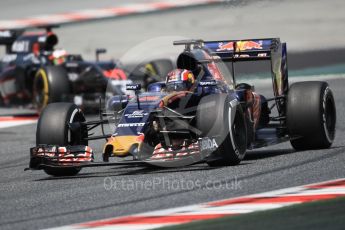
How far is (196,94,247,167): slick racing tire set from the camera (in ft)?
34.0

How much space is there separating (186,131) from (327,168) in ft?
4.89

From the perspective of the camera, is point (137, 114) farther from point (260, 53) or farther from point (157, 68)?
point (157, 68)

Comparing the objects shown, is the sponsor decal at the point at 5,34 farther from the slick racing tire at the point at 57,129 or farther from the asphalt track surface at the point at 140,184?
the slick racing tire at the point at 57,129

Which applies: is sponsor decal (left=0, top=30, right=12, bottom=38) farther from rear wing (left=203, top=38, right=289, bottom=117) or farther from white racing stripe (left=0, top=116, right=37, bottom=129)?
rear wing (left=203, top=38, right=289, bottom=117)

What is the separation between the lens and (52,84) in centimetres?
1822

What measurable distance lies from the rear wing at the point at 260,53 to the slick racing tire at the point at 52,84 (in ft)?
20.7

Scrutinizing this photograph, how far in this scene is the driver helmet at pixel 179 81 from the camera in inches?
438

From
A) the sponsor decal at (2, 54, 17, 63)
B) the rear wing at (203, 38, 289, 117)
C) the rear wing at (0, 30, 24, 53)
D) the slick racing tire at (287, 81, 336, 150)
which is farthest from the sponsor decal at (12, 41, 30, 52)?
the slick racing tire at (287, 81, 336, 150)

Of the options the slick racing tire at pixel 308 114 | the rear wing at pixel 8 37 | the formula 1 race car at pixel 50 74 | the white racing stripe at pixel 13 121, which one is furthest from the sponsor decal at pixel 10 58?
the slick racing tire at pixel 308 114

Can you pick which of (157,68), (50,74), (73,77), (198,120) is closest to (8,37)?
(73,77)

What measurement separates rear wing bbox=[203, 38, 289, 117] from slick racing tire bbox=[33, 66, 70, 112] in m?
6.30

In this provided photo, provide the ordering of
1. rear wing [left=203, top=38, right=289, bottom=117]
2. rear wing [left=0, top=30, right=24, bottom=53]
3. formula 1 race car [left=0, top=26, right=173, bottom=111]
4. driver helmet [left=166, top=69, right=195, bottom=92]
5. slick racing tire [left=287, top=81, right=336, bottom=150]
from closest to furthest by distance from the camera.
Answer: driver helmet [left=166, top=69, right=195, bottom=92], slick racing tire [left=287, top=81, right=336, bottom=150], rear wing [left=203, top=38, right=289, bottom=117], formula 1 race car [left=0, top=26, right=173, bottom=111], rear wing [left=0, top=30, right=24, bottom=53]

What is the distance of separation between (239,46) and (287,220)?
5037 mm

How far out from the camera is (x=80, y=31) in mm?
28141
